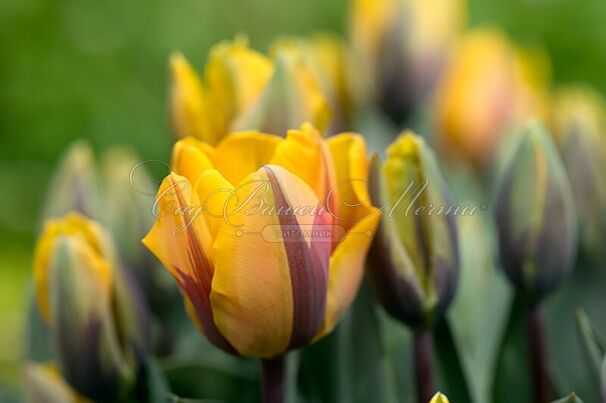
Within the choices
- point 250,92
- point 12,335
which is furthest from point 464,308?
point 12,335

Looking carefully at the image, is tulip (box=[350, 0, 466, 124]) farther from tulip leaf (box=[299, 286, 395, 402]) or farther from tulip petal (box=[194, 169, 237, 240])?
tulip petal (box=[194, 169, 237, 240])

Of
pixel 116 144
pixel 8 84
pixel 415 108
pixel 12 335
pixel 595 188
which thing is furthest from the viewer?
pixel 8 84

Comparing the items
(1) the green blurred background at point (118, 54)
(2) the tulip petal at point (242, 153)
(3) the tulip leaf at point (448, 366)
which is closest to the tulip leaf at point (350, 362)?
(3) the tulip leaf at point (448, 366)

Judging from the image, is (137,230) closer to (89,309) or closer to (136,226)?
Result: (136,226)

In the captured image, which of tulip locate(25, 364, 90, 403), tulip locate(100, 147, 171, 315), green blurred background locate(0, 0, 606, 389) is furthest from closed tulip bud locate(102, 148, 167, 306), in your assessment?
green blurred background locate(0, 0, 606, 389)

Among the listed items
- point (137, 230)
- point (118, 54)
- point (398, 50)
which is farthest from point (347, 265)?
point (118, 54)

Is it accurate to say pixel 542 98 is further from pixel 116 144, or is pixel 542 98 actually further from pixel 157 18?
pixel 157 18
